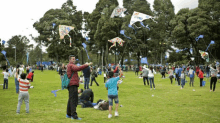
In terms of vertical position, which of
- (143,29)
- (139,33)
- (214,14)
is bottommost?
(139,33)

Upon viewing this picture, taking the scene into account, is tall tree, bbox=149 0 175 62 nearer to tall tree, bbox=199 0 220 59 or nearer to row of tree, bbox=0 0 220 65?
row of tree, bbox=0 0 220 65

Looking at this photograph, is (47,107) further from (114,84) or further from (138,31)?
(138,31)

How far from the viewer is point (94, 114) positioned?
27.5 ft

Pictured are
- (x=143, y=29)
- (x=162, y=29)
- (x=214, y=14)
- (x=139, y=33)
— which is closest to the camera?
(x=214, y=14)

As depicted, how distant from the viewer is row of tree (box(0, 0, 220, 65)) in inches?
1652

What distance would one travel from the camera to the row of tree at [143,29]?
138 feet

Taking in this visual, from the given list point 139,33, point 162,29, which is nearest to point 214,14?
point 162,29

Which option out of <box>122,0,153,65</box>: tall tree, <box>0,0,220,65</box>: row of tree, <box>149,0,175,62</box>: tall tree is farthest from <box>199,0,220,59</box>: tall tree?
<box>122,0,153,65</box>: tall tree

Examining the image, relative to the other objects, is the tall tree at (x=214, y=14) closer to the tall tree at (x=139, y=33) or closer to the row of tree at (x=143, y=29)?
the row of tree at (x=143, y=29)

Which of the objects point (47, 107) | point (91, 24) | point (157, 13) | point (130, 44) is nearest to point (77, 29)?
point (91, 24)

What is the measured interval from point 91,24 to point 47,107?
46967 mm

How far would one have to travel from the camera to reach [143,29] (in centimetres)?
5209

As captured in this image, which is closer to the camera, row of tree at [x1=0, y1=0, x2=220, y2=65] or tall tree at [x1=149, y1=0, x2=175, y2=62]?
row of tree at [x1=0, y1=0, x2=220, y2=65]

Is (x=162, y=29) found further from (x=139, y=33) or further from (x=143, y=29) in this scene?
(x=139, y=33)
